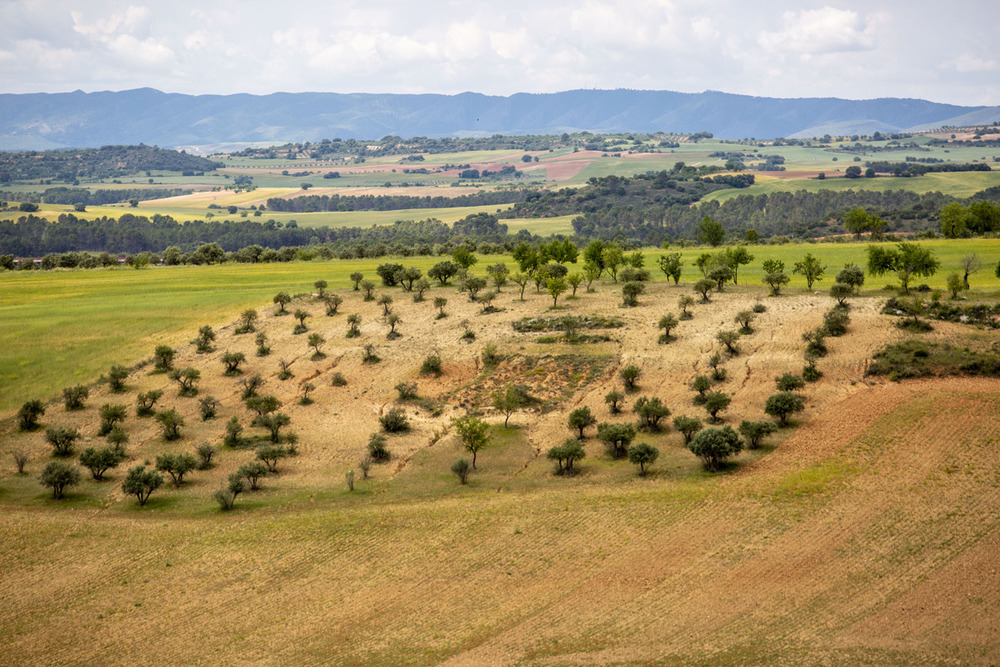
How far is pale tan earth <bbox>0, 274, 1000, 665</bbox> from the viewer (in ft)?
83.4

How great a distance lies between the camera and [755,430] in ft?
129

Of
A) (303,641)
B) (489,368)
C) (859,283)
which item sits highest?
(859,283)

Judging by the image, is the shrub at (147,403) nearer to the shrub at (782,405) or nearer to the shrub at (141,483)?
the shrub at (141,483)

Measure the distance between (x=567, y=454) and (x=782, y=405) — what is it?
1239 centimetres

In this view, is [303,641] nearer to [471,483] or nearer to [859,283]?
[471,483]

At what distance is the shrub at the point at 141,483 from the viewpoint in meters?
37.9

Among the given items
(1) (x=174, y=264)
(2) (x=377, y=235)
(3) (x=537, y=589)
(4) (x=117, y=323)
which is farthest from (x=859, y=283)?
(2) (x=377, y=235)

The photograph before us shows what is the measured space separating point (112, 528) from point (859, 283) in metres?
53.7

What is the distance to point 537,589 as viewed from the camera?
2836cm

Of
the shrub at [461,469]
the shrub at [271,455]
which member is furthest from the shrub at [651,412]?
the shrub at [271,455]

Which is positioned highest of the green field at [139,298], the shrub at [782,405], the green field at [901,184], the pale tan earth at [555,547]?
the green field at [901,184]

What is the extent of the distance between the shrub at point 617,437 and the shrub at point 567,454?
1.87 m

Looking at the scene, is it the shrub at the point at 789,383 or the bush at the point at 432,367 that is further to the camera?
the bush at the point at 432,367

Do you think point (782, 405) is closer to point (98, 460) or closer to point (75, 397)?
point (98, 460)
